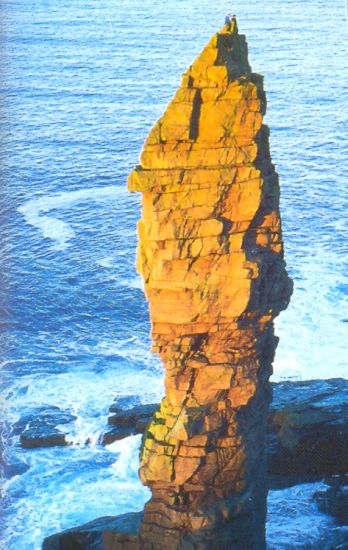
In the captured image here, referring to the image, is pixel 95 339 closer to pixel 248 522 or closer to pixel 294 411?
pixel 294 411

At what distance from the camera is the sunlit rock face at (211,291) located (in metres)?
34.4

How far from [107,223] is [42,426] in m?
33.7

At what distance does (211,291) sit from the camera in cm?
3572

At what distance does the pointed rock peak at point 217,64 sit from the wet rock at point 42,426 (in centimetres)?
2734

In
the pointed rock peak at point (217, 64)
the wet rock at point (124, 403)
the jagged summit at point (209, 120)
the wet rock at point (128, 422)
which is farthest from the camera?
the wet rock at point (124, 403)

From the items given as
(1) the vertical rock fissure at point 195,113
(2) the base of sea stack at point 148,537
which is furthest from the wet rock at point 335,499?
(1) the vertical rock fissure at point 195,113

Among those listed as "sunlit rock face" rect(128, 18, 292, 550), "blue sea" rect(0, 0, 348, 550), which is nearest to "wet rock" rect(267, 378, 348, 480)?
"blue sea" rect(0, 0, 348, 550)

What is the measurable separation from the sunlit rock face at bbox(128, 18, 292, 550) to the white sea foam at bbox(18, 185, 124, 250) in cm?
4774

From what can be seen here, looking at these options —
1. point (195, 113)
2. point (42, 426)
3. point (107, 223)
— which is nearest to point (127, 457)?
point (42, 426)

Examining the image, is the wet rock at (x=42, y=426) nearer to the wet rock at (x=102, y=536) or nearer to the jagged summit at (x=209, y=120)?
the wet rock at (x=102, y=536)

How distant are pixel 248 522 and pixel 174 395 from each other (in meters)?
6.05

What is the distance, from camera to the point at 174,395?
37781 millimetres

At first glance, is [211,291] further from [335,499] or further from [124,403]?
[124,403]

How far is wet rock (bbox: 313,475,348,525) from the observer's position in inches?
1874
